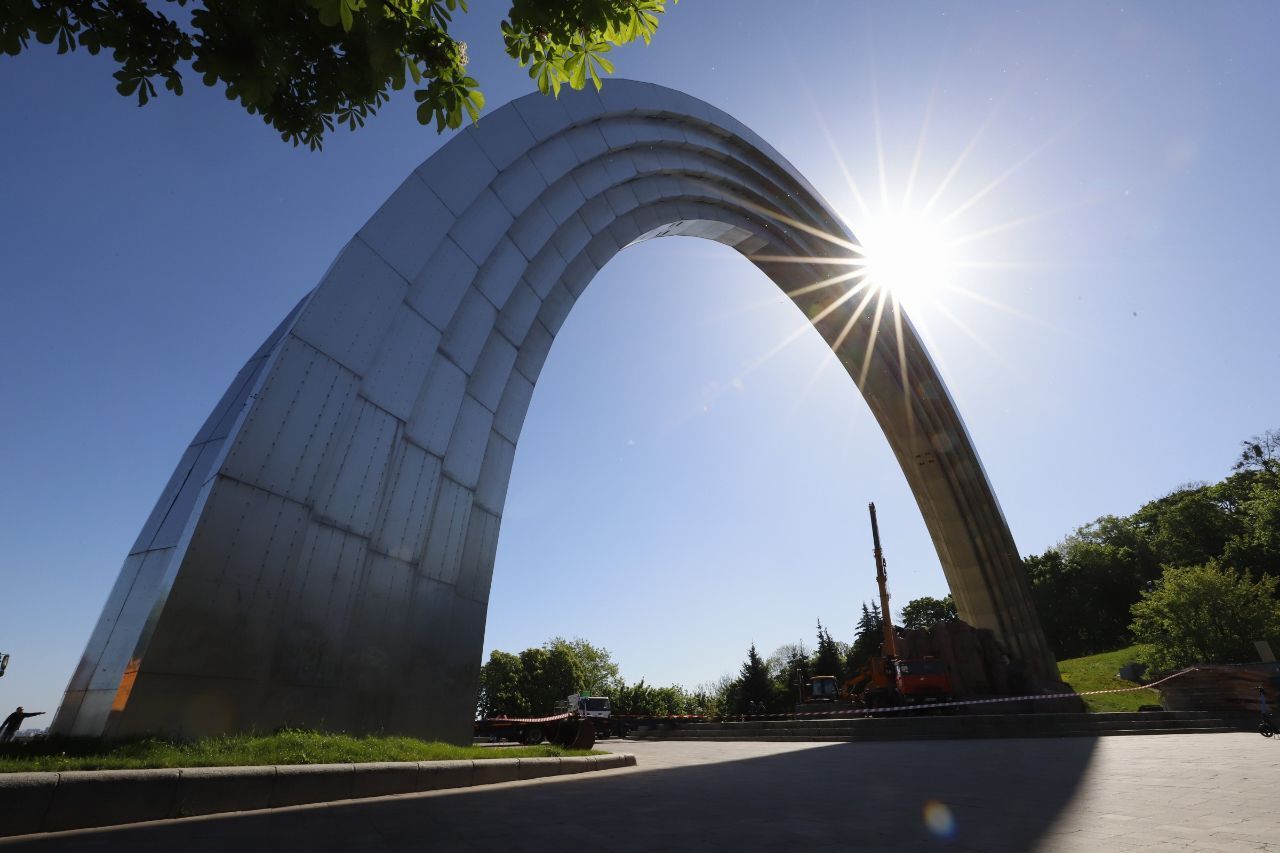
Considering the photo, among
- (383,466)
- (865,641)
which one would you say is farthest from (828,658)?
(383,466)

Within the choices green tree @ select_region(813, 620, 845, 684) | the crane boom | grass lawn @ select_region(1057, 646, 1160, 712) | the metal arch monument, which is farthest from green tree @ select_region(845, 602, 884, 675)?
the metal arch monument

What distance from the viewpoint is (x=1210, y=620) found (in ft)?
91.2

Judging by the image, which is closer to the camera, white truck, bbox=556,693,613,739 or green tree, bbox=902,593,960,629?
white truck, bbox=556,693,613,739

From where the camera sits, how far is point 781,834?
3.92m

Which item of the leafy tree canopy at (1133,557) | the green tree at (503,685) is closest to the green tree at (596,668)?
the green tree at (503,685)

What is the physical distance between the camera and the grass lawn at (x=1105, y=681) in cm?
2494

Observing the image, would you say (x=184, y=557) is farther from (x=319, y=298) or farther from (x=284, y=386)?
(x=319, y=298)

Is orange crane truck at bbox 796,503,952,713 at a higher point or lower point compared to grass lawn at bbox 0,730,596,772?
A: higher

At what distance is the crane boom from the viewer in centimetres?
2536

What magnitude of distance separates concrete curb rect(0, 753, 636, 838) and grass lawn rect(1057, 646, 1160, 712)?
2968 cm

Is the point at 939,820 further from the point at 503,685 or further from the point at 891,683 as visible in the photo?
the point at 503,685

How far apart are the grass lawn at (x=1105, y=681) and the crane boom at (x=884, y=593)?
8.74 m

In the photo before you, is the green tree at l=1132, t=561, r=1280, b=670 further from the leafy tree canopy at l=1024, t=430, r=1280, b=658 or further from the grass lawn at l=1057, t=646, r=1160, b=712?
the leafy tree canopy at l=1024, t=430, r=1280, b=658

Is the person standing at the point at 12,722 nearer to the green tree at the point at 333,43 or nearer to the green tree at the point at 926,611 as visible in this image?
the green tree at the point at 333,43
